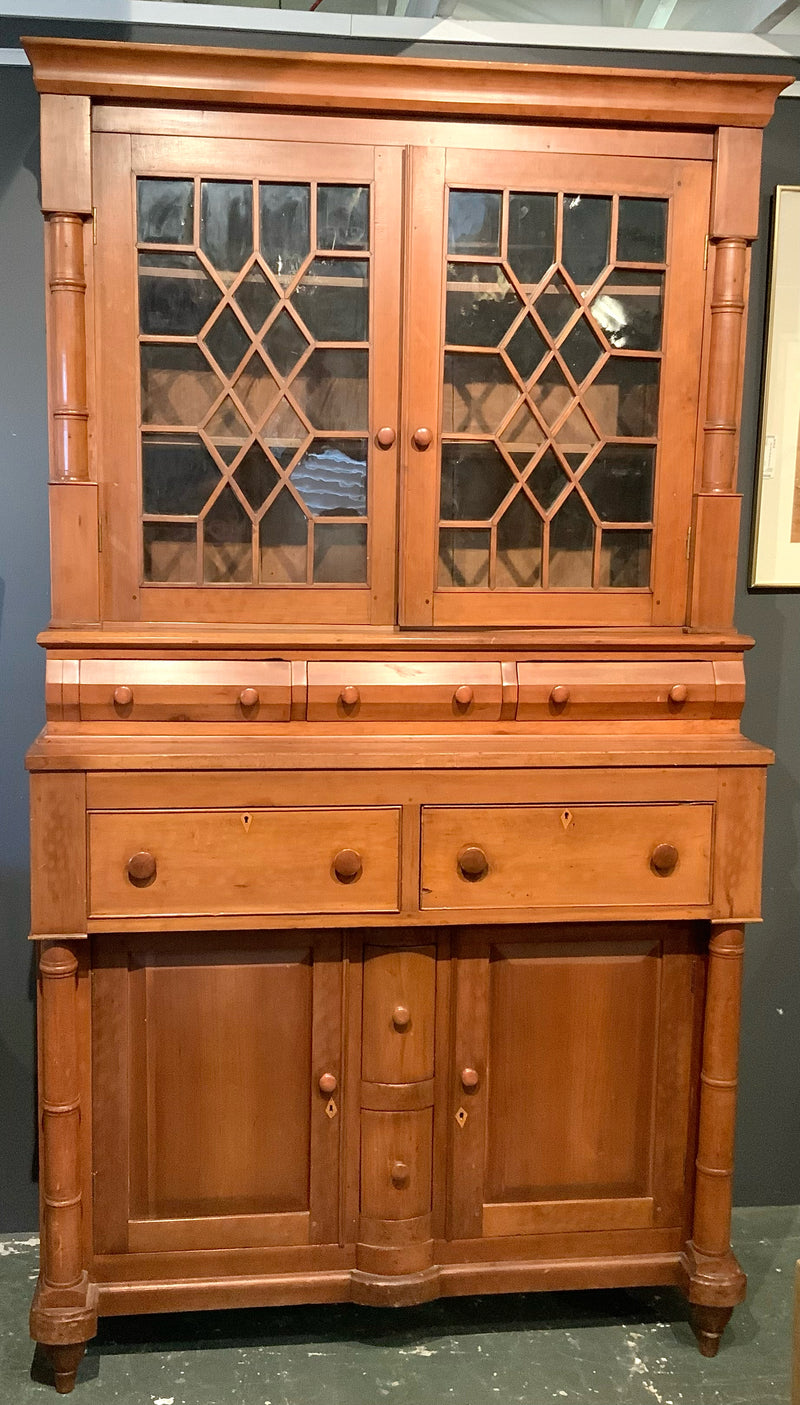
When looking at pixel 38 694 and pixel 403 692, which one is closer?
pixel 403 692

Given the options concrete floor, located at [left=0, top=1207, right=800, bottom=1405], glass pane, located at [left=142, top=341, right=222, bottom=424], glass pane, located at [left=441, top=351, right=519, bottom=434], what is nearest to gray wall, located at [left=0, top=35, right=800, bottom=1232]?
concrete floor, located at [left=0, top=1207, right=800, bottom=1405]

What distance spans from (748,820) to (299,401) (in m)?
1.06

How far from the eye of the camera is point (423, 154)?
1.96 metres

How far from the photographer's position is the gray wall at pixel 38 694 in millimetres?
2316

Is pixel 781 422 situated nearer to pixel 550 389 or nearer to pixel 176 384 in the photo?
pixel 550 389

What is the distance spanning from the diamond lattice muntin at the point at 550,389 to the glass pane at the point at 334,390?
15 centimetres

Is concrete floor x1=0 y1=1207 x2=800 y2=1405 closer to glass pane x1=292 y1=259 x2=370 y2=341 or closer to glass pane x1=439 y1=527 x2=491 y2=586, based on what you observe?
Answer: glass pane x1=439 y1=527 x2=491 y2=586

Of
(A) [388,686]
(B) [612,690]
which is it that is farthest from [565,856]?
(A) [388,686]

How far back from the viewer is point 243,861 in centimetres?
196

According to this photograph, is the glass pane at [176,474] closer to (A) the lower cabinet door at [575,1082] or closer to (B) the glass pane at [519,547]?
(B) the glass pane at [519,547]

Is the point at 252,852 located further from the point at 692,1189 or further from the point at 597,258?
the point at 597,258

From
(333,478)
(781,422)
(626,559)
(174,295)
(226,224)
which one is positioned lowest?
(626,559)

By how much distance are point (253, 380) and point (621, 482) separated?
2.20 ft

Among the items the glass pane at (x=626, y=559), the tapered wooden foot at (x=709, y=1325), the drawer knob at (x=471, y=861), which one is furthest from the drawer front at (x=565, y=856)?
the tapered wooden foot at (x=709, y=1325)
